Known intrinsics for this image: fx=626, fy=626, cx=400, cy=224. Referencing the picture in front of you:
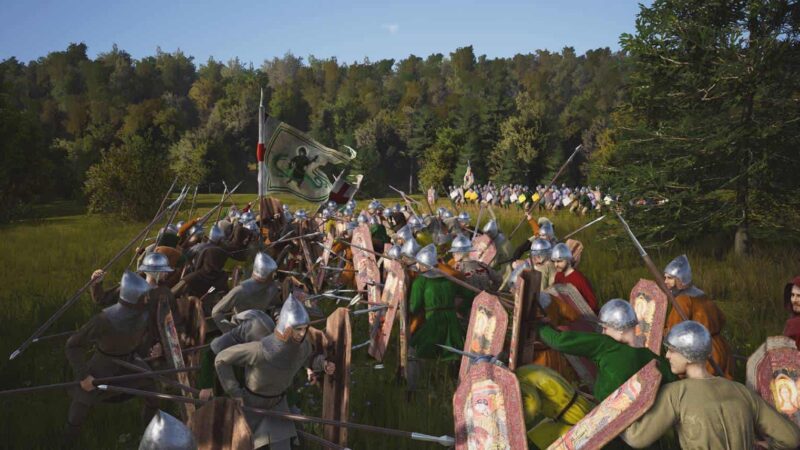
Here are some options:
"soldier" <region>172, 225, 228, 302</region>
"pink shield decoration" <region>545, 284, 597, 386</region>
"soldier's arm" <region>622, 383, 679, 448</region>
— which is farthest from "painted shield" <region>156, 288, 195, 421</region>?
"soldier's arm" <region>622, 383, 679, 448</region>

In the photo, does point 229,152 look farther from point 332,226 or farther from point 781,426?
point 781,426

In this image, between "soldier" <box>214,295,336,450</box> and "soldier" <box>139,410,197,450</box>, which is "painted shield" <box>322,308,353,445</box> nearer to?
"soldier" <box>214,295,336,450</box>

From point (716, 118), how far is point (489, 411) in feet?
37.6

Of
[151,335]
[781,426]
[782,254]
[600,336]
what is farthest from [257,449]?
[782,254]

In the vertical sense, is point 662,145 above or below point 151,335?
above

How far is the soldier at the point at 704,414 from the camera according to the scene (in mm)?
3047

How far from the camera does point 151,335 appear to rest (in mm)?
5633

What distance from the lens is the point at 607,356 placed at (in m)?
3.79

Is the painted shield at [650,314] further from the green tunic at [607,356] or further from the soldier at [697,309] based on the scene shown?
the green tunic at [607,356]

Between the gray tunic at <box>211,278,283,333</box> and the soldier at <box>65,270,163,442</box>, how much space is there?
700 mm

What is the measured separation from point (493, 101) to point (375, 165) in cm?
1179

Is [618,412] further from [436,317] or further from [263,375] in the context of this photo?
[436,317]

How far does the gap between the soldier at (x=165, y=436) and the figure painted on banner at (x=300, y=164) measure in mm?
9956

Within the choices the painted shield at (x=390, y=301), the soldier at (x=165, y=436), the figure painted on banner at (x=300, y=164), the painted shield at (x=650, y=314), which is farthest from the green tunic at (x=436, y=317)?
the figure painted on banner at (x=300, y=164)
